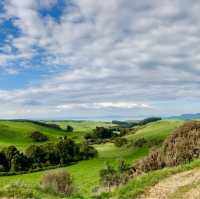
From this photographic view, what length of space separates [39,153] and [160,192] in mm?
134186

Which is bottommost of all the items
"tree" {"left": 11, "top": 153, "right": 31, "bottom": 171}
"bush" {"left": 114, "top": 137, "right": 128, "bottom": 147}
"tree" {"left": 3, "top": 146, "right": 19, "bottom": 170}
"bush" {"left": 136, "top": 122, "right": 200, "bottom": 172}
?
"tree" {"left": 11, "top": 153, "right": 31, "bottom": 171}

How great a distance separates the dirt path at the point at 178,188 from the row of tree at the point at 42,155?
124 meters

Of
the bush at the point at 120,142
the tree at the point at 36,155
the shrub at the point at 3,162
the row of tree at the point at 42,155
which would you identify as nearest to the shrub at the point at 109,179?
the row of tree at the point at 42,155

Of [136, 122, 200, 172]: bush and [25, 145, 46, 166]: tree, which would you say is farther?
[25, 145, 46, 166]: tree

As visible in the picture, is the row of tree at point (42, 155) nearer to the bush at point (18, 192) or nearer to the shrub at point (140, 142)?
the shrub at point (140, 142)

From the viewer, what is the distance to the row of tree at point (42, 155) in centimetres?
14575

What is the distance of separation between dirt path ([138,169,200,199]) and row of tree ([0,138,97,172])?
407 feet

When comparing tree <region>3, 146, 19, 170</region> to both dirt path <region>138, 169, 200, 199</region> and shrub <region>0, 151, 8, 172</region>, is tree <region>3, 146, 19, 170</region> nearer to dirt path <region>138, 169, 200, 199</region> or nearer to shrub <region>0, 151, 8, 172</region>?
shrub <region>0, 151, 8, 172</region>

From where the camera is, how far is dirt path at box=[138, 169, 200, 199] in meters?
22.1

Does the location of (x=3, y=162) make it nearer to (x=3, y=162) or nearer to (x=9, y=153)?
(x=3, y=162)

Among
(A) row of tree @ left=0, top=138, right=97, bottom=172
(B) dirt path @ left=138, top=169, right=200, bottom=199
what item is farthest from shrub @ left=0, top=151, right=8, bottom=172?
(B) dirt path @ left=138, top=169, right=200, bottom=199

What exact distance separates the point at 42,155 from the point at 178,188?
440ft

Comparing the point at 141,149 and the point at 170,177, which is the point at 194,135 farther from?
the point at 141,149

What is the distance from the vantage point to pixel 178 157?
203 feet
